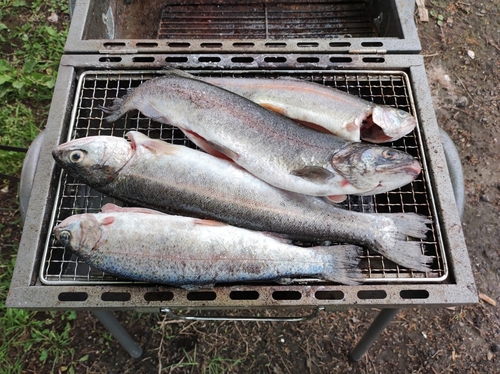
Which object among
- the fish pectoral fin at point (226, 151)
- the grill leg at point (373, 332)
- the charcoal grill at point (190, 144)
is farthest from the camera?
the grill leg at point (373, 332)

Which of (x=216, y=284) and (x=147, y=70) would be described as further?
(x=147, y=70)

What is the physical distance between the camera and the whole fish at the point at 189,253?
2.35 meters

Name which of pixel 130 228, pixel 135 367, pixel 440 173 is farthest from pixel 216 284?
pixel 135 367

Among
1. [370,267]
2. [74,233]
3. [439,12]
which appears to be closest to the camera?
[74,233]

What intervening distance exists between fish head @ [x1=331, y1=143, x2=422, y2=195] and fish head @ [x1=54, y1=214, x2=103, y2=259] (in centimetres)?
148

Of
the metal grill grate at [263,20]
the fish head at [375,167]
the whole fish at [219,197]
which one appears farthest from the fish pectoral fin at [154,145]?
the metal grill grate at [263,20]

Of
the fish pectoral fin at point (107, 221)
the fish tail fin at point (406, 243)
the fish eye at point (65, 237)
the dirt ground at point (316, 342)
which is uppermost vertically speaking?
the fish tail fin at point (406, 243)

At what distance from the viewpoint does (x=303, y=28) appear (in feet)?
13.3

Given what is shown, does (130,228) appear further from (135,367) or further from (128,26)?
(128,26)

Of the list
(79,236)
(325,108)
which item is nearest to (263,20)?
(325,108)

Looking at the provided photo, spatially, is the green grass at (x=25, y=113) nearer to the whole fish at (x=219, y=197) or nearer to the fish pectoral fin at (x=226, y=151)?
the whole fish at (x=219, y=197)

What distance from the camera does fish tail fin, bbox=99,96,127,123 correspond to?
9.14 ft

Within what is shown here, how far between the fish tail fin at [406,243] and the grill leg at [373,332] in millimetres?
486

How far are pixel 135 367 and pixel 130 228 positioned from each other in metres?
1.84
